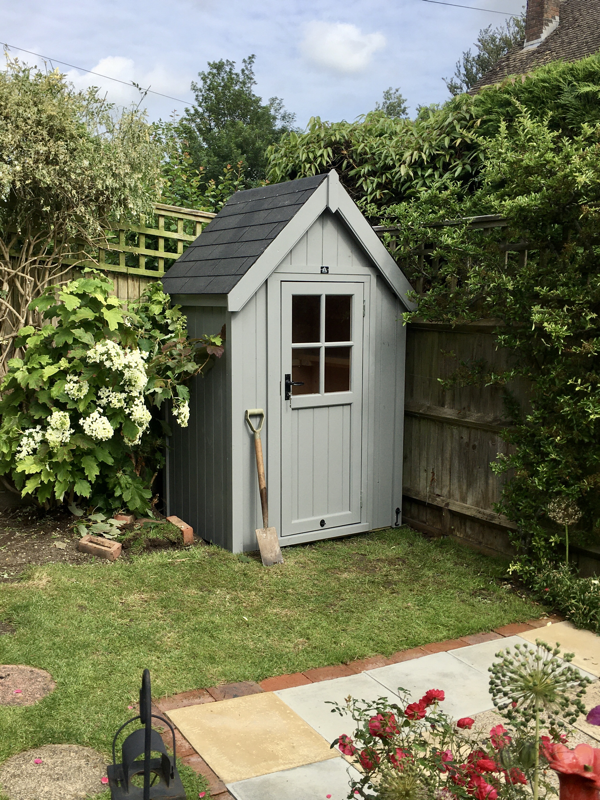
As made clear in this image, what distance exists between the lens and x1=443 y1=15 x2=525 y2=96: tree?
1665 inches

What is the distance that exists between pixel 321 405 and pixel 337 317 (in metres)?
0.67

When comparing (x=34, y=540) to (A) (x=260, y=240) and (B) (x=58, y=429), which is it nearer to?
(B) (x=58, y=429)

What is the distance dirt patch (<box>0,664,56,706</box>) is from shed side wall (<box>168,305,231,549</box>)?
196 centimetres

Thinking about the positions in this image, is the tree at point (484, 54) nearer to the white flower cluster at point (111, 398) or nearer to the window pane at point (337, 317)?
the window pane at point (337, 317)

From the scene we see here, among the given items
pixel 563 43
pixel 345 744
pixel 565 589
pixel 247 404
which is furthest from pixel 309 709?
pixel 563 43

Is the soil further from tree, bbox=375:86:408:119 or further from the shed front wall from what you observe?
tree, bbox=375:86:408:119

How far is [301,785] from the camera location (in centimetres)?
264

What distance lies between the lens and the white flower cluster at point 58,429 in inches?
194

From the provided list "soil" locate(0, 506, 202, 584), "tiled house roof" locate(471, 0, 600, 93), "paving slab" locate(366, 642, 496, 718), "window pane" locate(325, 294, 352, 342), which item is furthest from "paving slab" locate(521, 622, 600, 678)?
"tiled house roof" locate(471, 0, 600, 93)

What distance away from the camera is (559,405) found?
14.6 feet

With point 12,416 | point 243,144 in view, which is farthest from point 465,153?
point 243,144

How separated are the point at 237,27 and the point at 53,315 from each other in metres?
15.5

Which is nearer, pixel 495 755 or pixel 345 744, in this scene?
pixel 495 755

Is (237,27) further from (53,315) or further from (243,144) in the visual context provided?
(243,144)
